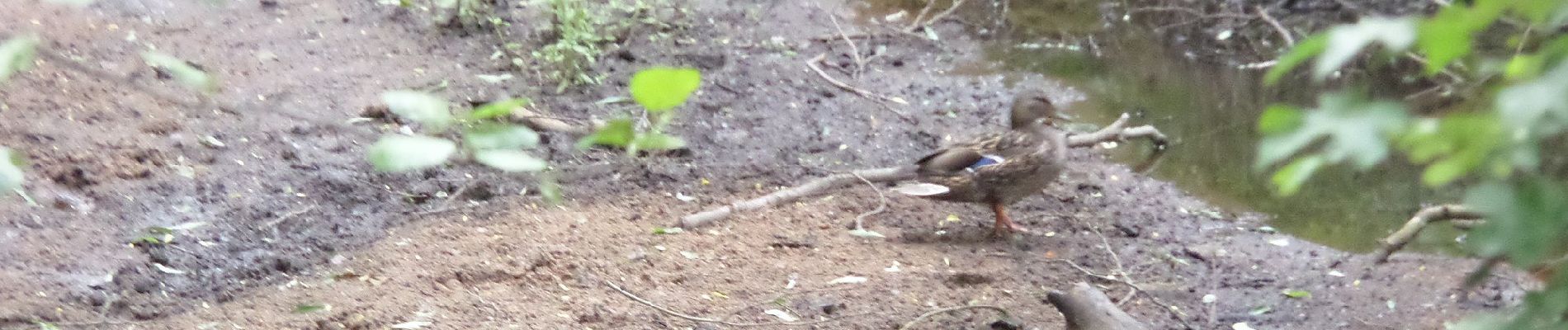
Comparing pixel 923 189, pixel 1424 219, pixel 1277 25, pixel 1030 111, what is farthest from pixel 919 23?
pixel 1424 219

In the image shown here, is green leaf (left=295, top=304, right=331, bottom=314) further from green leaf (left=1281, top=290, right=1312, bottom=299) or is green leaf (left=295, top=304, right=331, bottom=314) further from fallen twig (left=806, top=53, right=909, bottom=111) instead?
fallen twig (left=806, top=53, right=909, bottom=111)

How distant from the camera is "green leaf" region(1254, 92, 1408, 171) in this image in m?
0.97

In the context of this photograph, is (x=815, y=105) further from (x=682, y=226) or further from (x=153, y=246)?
(x=153, y=246)

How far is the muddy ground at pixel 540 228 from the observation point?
3.54 metres

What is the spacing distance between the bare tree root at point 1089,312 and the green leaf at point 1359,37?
230cm

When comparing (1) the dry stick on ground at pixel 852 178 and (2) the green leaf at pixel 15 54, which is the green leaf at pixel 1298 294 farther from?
(2) the green leaf at pixel 15 54

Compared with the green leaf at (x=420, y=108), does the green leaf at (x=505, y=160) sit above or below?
below

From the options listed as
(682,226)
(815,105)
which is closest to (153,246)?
(682,226)

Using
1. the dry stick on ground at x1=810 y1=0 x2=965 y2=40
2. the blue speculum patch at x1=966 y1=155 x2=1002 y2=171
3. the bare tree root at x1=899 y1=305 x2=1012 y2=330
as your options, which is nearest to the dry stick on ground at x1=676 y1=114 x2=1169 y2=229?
the blue speculum patch at x1=966 y1=155 x2=1002 y2=171

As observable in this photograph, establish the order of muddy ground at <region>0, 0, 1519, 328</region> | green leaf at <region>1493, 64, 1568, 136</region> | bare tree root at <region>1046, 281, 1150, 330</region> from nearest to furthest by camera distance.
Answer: green leaf at <region>1493, 64, 1568, 136</region> < bare tree root at <region>1046, 281, 1150, 330</region> < muddy ground at <region>0, 0, 1519, 328</region>

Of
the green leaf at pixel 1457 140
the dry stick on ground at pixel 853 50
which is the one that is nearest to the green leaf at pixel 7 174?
the green leaf at pixel 1457 140

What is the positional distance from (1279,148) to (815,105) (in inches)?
204

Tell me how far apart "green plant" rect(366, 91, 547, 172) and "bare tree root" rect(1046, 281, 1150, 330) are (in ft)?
7.01

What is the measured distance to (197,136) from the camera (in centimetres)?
494
